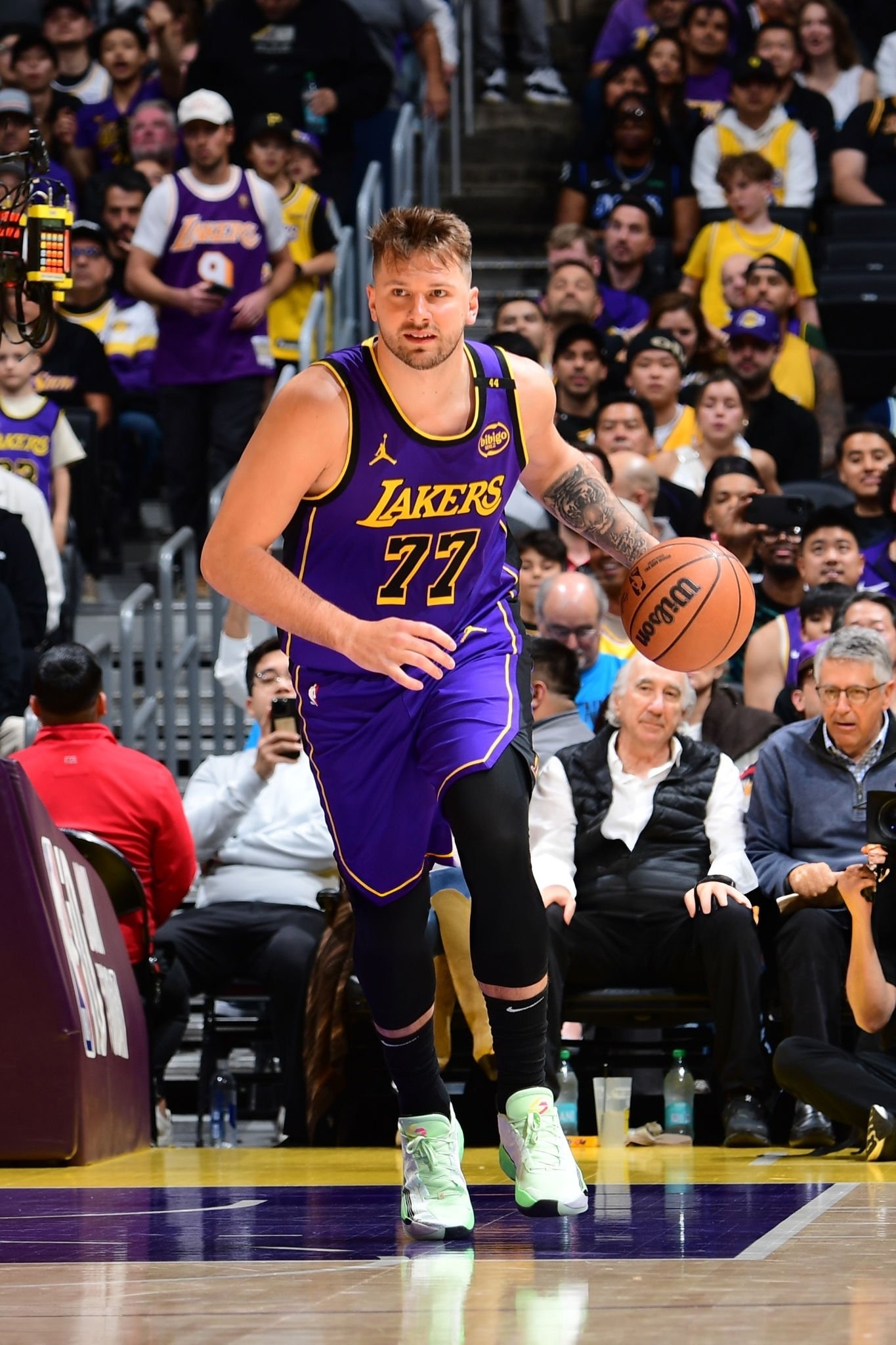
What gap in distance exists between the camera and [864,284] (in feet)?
40.9

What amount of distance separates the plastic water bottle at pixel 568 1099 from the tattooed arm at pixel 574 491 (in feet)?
8.58

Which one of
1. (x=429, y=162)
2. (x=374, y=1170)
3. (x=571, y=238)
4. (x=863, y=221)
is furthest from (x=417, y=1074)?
(x=429, y=162)

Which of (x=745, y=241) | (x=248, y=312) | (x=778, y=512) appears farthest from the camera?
(x=745, y=241)

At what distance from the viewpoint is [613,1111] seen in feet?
22.2

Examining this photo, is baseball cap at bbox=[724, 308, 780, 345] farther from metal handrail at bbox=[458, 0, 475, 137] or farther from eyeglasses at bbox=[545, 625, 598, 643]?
metal handrail at bbox=[458, 0, 475, 137]

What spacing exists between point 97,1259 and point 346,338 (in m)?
7.94

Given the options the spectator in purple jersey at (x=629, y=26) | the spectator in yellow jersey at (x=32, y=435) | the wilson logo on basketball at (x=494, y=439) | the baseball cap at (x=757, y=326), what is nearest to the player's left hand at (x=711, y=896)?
the wilson logo on basketball at (x=494, y=439)

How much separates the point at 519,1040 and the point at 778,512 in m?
5.26

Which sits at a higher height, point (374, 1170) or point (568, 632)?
point (568, 632)

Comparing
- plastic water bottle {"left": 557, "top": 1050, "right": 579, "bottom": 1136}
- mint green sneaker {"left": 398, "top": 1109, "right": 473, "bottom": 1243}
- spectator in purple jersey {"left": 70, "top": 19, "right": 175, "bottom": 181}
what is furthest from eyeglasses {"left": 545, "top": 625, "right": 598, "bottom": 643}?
spectator in purple jersey {"left": 70, "top": 19, "right": 175, "bottom": 181}

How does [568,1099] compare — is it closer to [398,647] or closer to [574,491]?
[574,491]

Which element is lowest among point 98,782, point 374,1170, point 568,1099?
point 568,1099

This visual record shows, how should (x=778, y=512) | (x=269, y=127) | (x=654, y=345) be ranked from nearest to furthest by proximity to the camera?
(x=778, y=512), (x=654, y=345), (x=269, y=127)

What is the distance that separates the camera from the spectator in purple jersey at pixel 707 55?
1368cm
